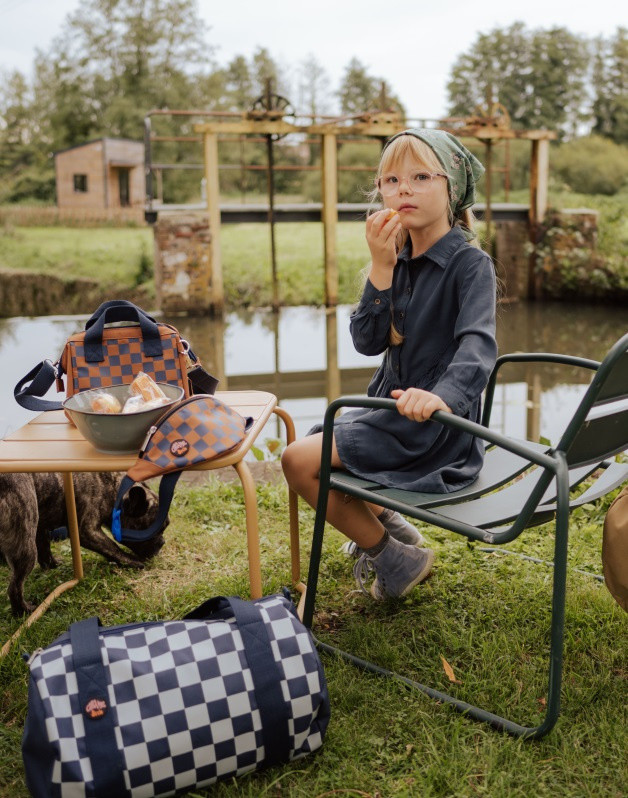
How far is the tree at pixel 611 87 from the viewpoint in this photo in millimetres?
37250

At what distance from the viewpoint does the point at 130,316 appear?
7.70 ft

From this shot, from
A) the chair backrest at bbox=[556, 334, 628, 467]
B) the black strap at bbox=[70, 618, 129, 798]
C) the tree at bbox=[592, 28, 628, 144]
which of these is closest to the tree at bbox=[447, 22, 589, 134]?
the tree at bbox=[592, 28, 628, 144]

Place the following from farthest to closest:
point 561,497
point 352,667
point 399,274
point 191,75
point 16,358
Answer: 1. point 191,75
2. point 16,358
3. point 399,274
4. point 352,667
5. point 561,497

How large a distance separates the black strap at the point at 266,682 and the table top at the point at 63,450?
1.16 ft

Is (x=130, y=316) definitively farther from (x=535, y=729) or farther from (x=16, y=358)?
(x=16, y=358)

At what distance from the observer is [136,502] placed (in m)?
2.92

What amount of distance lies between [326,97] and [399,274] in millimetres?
40883

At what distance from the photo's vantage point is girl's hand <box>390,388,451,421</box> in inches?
76.7

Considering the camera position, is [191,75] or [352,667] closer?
[352,667]

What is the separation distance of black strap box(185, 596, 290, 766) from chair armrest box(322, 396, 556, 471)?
50 cm

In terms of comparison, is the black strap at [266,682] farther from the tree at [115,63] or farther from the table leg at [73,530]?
the tree at [115,63]

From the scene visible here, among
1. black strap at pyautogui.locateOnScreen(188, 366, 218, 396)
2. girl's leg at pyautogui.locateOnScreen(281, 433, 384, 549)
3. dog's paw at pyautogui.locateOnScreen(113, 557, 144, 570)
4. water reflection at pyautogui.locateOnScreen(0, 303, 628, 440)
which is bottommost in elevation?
water reflection at pyautogui.locateOnScreen(0, 303, 628, 440)

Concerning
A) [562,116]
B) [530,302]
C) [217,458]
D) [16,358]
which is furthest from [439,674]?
[562,116]

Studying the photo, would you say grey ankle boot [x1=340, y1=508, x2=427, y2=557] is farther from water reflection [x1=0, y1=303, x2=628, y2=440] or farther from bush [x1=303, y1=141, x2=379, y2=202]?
bush [x1=303, y1=141, x2=379, y2=202]
